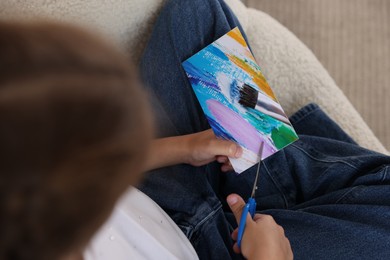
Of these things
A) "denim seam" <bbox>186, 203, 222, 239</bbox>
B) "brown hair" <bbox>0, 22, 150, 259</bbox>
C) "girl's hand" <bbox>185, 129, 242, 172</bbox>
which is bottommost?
"denim seam" <bbox>186, 203, 222, 239</bbox>

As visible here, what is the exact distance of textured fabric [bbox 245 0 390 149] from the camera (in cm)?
124

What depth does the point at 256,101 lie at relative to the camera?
683 mm

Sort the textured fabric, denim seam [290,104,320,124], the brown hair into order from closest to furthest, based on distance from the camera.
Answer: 1. the brown hair
2. denim seam [290,104,320,124]
3. the textured fabric

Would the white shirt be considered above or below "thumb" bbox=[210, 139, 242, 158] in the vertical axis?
below

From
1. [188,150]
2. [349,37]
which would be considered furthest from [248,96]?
[349,37]

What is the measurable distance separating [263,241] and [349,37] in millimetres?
844

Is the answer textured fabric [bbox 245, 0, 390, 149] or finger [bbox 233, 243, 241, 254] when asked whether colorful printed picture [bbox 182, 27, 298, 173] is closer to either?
finger [bbox 233, 243, 241, 254]

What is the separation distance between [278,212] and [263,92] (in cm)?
18

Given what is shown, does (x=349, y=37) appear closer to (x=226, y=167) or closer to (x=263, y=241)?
(x=226, y=167)

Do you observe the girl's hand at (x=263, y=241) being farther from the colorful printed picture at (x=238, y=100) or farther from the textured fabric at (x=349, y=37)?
the textured fabric at (x=349, y=37)

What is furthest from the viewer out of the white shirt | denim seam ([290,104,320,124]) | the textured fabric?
the textured fabric

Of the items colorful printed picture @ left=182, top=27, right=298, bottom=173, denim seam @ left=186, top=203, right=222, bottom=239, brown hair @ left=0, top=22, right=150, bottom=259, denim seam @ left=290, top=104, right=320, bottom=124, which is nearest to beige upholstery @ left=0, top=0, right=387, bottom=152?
denim seam @ left=290, top=104, right=320, bottom=124

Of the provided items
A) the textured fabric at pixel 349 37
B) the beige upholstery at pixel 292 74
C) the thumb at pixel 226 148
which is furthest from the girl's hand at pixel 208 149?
the textured fabric at pixel 349 37

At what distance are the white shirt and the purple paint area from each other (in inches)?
5.9
